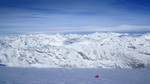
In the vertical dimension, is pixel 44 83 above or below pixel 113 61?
above

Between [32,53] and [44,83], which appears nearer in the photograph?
[44,83]

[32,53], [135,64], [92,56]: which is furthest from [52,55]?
[135,64]

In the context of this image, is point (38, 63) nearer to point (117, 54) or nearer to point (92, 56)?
point (92, 56)

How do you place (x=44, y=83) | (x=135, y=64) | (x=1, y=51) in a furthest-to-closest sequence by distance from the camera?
(x=1, y=51) → (x=135, y=64) → (x=44, y=83)

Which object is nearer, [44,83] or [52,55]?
[44,83]

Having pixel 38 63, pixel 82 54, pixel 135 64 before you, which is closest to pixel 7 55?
pixel 38 63

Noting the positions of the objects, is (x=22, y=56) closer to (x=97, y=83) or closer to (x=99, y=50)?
(x=99, y=50)

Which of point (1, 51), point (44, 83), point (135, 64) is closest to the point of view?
point (44, 83)

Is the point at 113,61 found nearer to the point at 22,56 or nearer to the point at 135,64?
the point at 135,64
